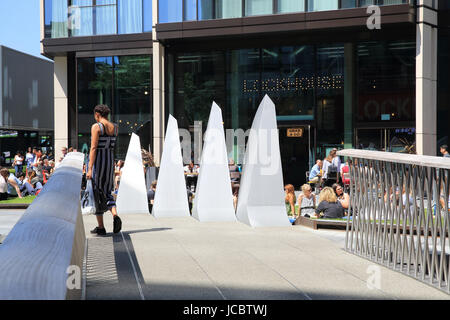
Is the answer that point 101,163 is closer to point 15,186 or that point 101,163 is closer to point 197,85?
point 15,186

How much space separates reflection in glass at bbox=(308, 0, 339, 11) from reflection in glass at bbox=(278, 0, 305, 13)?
0.29m

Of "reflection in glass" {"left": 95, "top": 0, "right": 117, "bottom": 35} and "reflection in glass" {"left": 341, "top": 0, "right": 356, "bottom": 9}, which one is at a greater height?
"reflection in glass" {"left": 95, "top": 0, "right": 117, "bottom": 35}

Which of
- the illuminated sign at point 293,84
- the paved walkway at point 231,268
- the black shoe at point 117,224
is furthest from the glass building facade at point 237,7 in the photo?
the black shoe at point 117,224

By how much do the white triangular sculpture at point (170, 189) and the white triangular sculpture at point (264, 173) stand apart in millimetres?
1888

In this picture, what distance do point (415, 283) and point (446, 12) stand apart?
58.1 feet

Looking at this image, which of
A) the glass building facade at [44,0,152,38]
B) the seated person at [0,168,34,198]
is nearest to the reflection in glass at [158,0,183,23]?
the glass building facade at [44,0,152,38]

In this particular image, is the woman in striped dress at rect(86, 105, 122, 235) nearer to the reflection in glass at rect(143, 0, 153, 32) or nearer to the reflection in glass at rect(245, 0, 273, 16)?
the reflection in glass at rect(245, 0, 273, 16)

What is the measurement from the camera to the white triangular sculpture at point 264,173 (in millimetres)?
9977

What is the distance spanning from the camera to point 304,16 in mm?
20797

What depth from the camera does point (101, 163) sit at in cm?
802

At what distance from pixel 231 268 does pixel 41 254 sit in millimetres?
3647

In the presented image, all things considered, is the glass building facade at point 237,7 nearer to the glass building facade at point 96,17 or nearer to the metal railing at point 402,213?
the glass building facade at point 96,17

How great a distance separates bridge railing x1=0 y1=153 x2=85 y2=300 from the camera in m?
2.06

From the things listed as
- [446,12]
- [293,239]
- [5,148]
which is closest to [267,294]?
[293,239]
